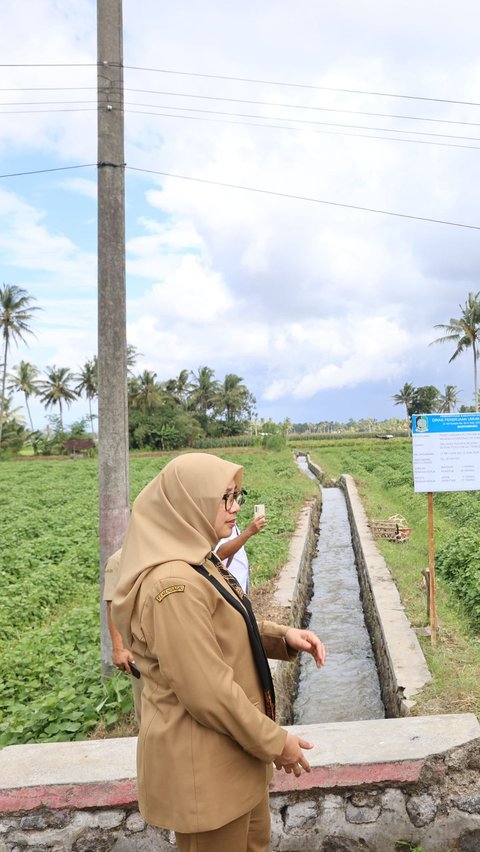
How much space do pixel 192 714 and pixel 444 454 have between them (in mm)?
4052

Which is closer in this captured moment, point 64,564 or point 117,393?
point 117,393

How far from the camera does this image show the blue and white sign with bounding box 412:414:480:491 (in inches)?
209

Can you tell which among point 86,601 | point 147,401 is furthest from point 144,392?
point 86,601

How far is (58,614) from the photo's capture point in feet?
25.1

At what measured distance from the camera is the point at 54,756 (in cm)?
314

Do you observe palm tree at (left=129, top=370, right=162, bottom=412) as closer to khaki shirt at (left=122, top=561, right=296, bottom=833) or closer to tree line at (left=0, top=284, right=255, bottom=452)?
tree line at (left=0, top=284, right=255, bottom=452)

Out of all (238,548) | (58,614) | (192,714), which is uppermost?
(238,548)

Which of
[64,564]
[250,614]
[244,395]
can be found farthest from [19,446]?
[250,614]

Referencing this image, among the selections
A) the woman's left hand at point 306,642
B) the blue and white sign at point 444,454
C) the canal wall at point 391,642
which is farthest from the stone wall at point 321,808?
the blue and white sign at point 444,454

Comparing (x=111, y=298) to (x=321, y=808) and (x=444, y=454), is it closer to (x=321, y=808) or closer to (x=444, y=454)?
(x=444, y=454)

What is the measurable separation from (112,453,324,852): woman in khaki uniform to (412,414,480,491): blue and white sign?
11.9 ft

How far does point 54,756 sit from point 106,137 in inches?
156

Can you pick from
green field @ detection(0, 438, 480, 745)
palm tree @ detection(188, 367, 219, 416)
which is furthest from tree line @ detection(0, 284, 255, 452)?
green field @ detection(0, 438, 480, 745)

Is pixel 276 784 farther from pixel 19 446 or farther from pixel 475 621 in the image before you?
pixel 19 446
